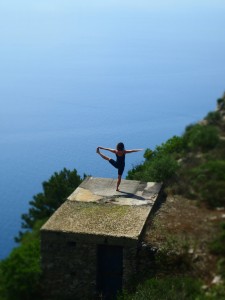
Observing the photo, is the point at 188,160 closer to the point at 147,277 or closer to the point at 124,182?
the point at 124,182

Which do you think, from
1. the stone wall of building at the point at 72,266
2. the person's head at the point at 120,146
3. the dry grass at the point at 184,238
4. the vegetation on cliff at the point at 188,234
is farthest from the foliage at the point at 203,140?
the stone wall of building at the point at 72,266

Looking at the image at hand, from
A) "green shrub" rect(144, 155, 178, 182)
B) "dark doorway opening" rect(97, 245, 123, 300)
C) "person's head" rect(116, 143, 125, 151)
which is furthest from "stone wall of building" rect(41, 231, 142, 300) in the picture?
"green shrub" rect(144, 155, 178, 182)

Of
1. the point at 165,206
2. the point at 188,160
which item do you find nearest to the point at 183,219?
the point at 165,206

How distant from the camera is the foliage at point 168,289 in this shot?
925 centimetres

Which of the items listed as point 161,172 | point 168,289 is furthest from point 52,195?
point 168,289

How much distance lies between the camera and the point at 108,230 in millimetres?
10406

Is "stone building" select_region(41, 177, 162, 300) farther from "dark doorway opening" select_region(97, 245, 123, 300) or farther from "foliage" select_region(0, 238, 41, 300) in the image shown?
"foliage" select_region(0, 238, 41, 300)

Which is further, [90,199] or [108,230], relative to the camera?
[90,199]

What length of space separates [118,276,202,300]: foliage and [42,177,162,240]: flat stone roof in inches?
37.0

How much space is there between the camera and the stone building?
33.7 ft

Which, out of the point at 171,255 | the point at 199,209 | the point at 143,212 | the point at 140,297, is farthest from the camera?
the point at 199,209

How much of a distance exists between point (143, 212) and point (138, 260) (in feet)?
4.00

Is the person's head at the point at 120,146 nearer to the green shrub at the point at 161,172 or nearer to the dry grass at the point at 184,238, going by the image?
the dry grass at the point at 184,238

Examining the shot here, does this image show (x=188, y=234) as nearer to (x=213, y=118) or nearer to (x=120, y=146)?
(x=120, y=146)
